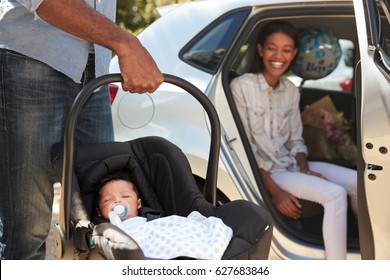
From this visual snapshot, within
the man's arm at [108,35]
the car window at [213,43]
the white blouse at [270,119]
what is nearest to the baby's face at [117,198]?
the man's arm at [108,35]

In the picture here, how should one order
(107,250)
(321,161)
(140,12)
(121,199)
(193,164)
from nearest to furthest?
(107,250), (121,199), (193,164), (321,161), (140,12)

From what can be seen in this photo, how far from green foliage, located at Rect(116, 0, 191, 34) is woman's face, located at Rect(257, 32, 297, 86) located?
5443mm

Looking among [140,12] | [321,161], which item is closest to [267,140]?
[321,161]

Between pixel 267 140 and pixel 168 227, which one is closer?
pixel 168 227

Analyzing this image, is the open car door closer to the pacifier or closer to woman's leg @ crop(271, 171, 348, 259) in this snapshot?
woman's leg @ crop(271, 171, 348, 259)

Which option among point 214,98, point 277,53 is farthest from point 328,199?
point 277,53

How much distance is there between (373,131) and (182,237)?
1036mm

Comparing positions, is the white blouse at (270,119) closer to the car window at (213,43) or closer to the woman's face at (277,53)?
the woman's face at (277,53)

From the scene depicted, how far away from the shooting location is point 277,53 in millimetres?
4508

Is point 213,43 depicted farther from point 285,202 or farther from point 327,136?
point 327,136

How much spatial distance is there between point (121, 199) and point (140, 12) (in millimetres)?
7283

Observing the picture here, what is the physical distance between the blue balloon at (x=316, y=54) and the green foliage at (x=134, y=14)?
5105 mm

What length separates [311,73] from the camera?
4.96m

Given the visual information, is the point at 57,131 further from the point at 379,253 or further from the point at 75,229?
the point at 379,253
